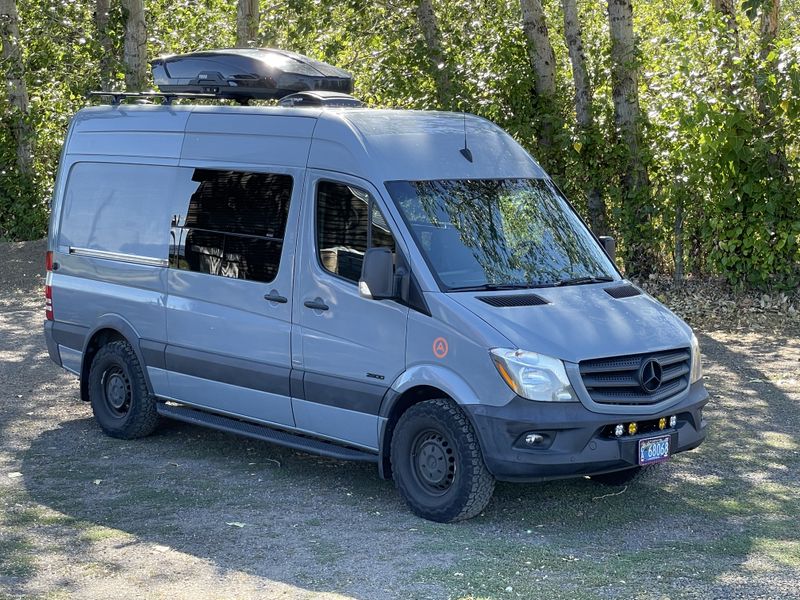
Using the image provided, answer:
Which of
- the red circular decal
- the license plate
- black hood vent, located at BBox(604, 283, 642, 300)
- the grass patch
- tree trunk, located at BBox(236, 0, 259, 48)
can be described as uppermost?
tree trunk, located at BBox(236, 0, 259, 48)

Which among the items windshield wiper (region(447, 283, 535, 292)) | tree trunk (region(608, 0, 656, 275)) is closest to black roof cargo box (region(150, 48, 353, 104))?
windshield wiper (region(447, 283, 535, 292))

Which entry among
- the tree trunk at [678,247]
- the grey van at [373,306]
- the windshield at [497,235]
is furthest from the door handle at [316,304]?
the tree trunk at [678,247]

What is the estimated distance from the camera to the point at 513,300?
730cm

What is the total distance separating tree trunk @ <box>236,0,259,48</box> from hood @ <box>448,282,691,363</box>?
528 inches

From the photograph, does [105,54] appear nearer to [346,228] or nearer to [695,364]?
[346,228]

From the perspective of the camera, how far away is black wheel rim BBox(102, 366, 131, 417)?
9594 mm

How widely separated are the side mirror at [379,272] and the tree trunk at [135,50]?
1252cm

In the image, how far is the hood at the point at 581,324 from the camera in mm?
6988

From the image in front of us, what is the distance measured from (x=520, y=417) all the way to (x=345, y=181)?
1968 mm

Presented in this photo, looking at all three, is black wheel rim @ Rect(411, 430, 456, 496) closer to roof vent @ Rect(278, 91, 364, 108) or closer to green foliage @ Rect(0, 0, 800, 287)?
roof vent @ Rect(278, 91, 364, 108)

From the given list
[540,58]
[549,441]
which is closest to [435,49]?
[540,58]

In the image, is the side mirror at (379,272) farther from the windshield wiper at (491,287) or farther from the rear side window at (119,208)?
the rear side window at (119,208)

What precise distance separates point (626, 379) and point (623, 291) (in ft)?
2.88

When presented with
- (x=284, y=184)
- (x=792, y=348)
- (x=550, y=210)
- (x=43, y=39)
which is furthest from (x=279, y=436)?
(x=43, y=39)
